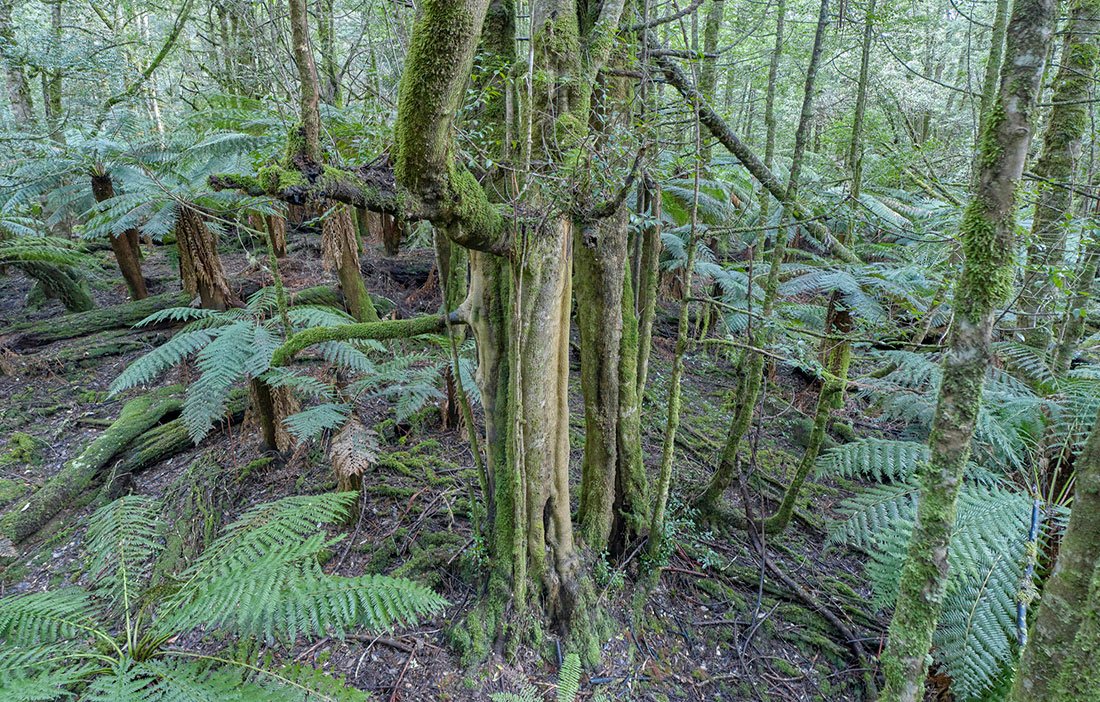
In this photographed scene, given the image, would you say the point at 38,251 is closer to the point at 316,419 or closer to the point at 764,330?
the point at 316,419

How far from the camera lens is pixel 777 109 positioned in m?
12.5

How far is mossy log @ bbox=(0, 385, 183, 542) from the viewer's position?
3.10 m

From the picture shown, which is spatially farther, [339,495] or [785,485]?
[785,485]

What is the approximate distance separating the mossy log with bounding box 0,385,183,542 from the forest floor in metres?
0.09

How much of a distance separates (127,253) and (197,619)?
18.2ft

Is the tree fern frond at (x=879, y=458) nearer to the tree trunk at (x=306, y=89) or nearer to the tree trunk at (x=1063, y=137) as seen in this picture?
the tree trunk at (x=1063, y=137)

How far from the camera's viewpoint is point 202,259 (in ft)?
12.7

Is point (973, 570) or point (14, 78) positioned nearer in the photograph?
point (973, 570)

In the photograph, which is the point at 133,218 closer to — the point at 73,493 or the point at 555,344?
the point at 73,493

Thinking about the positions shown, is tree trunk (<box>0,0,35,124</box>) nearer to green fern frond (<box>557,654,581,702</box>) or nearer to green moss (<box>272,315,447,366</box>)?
green moss (<box>272,315,447,366</box>)

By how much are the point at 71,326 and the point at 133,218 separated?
80.9 inches

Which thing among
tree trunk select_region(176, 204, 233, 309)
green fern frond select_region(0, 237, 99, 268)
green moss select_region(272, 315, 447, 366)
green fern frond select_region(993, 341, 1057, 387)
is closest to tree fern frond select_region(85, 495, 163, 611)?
green moss select_region(272, 315, 447, 366)

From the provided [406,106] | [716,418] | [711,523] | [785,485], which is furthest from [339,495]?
[716,418]

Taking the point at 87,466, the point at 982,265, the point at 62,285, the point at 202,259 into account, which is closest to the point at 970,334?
the point at 982,265
